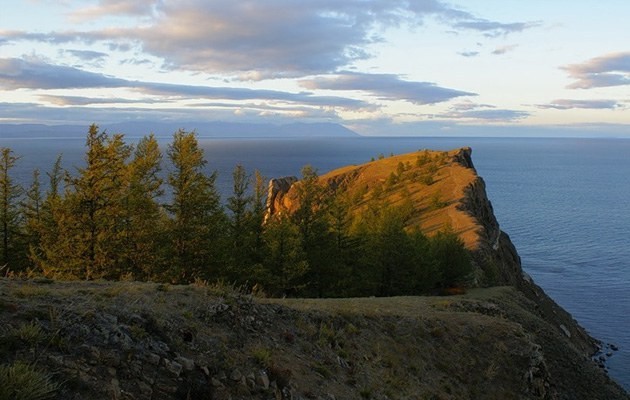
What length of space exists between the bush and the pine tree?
3553 centimetres

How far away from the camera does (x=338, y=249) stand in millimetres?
43375

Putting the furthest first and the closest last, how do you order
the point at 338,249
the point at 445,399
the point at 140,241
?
1. the point at 338,249
2. the point at 140,241
3. the point at 445,399

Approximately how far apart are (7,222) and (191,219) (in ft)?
60.5

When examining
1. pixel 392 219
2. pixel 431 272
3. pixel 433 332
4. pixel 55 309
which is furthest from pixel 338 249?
pixel 55 309

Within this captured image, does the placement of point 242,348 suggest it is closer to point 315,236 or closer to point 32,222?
point 315,236

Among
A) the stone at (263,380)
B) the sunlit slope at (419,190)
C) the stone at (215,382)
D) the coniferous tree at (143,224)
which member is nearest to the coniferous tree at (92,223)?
the coniferous tree at (143,224)

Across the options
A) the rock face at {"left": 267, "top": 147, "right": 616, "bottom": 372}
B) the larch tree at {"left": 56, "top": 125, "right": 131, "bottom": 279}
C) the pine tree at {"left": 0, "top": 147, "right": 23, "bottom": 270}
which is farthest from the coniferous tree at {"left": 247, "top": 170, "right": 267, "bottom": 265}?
the pine tree at {"left": 0, "top": 147, "right": 23, "bottom": 270}

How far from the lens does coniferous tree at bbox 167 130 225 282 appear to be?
32.6 m

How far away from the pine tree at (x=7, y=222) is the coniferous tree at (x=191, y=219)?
15827 mm

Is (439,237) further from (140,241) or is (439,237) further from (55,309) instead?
(55,309)

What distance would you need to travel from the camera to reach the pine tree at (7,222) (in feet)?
127

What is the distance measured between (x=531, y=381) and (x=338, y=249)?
22.7 m

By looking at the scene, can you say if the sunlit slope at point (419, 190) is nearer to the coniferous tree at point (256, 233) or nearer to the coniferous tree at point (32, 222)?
the coniferous tree at point (256, 233)

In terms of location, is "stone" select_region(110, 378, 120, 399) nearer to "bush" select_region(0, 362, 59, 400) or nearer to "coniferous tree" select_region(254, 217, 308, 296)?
"bush" select_region(0, 362, 59, 400)
